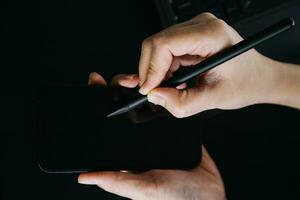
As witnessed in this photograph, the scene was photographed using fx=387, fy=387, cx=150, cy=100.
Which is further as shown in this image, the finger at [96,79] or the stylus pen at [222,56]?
the finger at [96,79]

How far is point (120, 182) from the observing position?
1.54 feet

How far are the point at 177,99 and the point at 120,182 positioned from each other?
0.41 feet

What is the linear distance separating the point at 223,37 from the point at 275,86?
5.6 inches

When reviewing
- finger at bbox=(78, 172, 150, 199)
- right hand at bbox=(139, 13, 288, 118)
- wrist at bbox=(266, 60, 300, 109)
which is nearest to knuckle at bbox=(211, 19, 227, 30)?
right hand at bbox=(139, 13, 288, 118)

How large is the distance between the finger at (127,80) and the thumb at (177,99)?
0.05 meters

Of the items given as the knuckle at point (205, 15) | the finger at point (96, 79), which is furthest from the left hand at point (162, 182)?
the knuckle at point (205, 15)

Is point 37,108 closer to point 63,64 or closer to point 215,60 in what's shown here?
point 63,64

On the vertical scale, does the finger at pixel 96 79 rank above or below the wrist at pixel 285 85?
above

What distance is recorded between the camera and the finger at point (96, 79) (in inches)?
19.2

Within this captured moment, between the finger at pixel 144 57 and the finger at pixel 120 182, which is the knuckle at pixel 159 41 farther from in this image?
the finger at pixel 120 182

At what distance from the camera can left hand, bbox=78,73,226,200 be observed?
464 mm

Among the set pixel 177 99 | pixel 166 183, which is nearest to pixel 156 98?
pixel 177 99

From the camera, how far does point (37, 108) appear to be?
47 centimetres

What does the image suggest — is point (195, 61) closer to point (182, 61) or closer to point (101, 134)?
point (182, 61)
